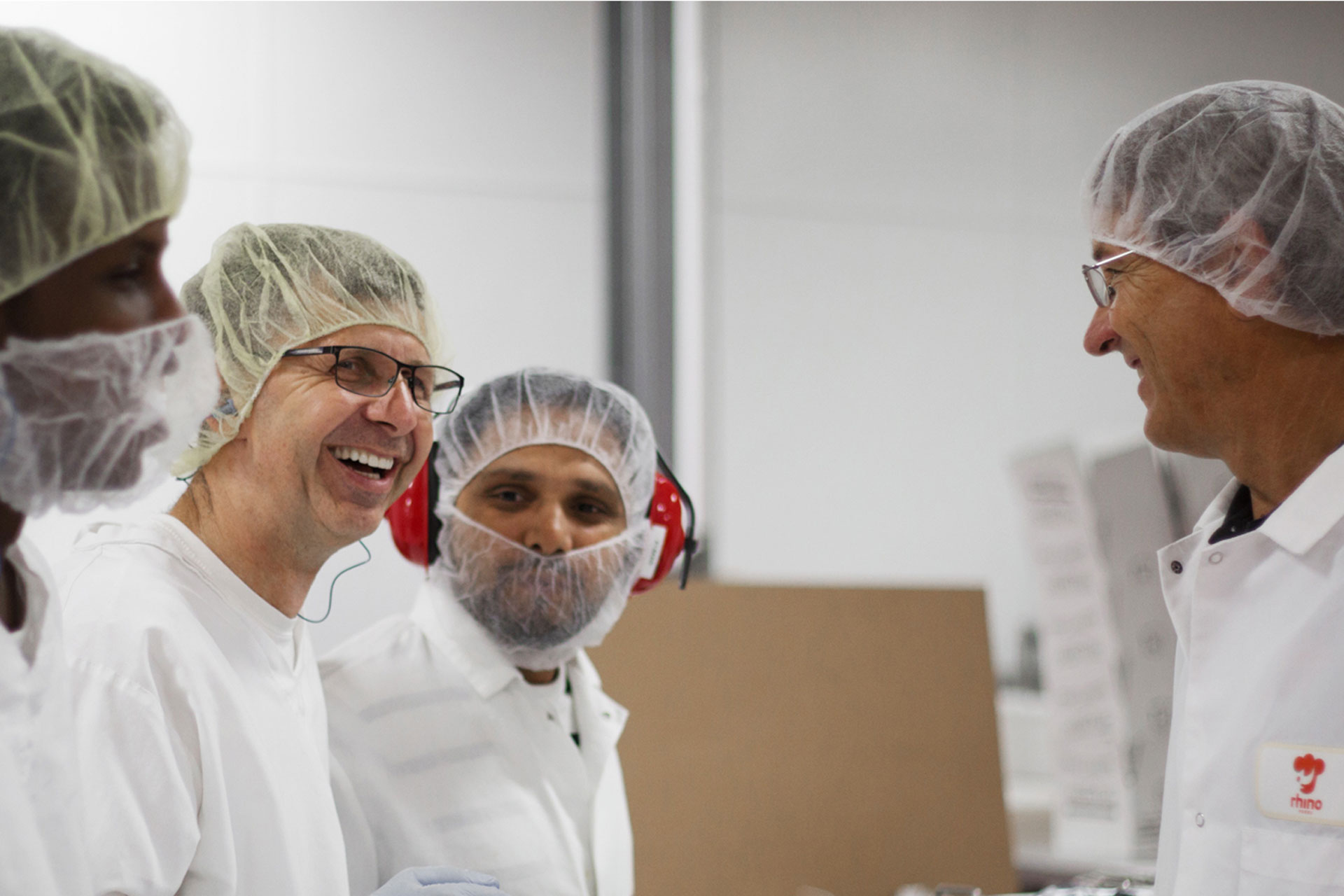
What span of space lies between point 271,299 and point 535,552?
0.57 m

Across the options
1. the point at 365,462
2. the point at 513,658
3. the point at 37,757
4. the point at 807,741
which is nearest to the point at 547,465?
the point at 513,658

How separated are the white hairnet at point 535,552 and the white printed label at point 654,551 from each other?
0.01m

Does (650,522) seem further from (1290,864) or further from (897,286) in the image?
(897,286)

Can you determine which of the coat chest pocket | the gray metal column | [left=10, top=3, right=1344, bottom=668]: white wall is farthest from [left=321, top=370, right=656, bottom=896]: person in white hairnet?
the gray metal column

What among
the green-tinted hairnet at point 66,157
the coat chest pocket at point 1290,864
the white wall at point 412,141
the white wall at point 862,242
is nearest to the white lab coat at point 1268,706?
the coat chest pocket at point 1290,864

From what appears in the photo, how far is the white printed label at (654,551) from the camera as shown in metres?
1.86

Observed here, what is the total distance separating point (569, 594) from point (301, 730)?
502 millimetres

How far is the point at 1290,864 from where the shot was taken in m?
1.29

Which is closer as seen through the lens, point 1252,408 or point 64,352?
point 64,352

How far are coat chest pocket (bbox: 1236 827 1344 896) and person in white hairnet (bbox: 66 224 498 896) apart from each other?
2.93 feet

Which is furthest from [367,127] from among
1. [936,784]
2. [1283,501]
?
[1283,501]

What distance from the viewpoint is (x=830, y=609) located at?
297cm

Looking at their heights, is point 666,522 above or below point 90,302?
below

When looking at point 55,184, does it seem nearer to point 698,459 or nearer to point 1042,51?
point 698,459
